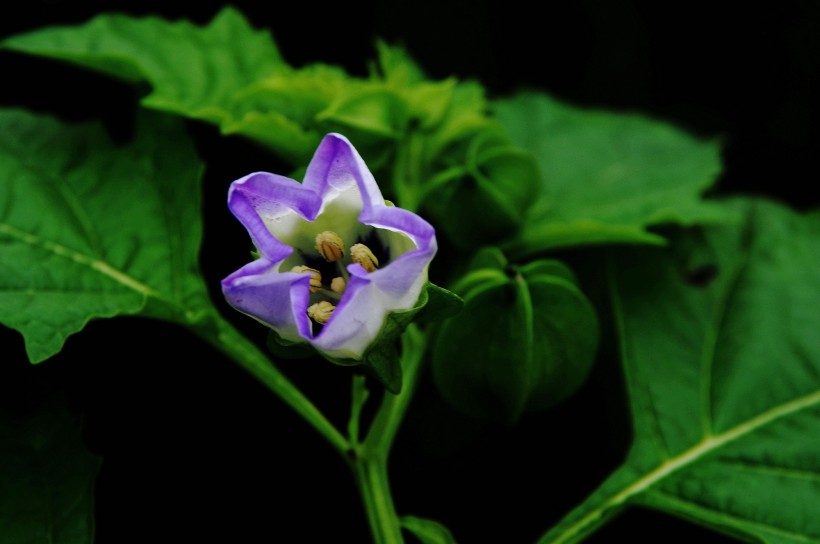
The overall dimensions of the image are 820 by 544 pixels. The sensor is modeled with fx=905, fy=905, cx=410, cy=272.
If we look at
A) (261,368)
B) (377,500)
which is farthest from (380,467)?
(261,368)

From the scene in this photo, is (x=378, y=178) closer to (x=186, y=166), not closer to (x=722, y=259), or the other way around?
(x=186, y=166)

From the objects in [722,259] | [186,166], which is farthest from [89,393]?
[722,259]

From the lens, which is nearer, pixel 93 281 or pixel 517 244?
pixel 93 281

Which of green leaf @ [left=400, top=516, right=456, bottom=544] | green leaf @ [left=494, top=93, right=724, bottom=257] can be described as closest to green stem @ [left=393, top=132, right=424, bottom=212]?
green leaf @ [left=494, top=93, right=724, bottom=257]

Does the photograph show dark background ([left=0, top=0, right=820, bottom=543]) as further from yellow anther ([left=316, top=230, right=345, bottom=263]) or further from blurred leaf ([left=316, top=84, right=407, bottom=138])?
yellow anther ([left=316, top=230, right=345, bottom=263])

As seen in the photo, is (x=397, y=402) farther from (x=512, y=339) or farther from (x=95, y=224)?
(x=95, y=224)

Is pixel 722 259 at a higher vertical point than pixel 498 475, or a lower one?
higher
